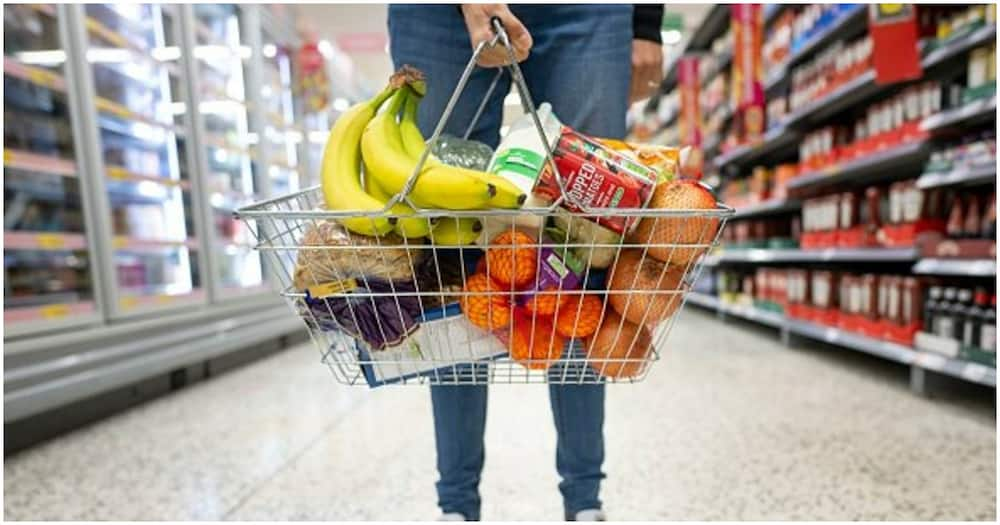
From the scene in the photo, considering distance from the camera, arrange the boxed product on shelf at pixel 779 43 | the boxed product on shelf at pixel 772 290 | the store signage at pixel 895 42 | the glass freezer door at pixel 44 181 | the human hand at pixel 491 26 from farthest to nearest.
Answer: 1. the boxed product on shelf at pixel 772 290
2. the boxed product on shelf at pixel 779 43
3. the store signage at pixel 895 42
4. the glass freezer door at pixel 44 181
5. the human hand at pixel 491 26

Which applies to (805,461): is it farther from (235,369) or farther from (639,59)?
(235,369)

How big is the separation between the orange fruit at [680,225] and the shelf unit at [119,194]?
1810mm

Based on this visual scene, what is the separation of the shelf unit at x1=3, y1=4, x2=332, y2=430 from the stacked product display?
1988 mm

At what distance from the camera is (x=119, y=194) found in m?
3.00

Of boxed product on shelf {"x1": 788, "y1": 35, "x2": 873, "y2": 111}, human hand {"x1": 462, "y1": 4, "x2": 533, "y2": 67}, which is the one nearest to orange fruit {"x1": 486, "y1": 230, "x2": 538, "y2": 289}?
human hand {"x1": 462, "y1": 4, "x2": 533, "y2": 67}

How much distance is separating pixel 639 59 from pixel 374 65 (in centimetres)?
863

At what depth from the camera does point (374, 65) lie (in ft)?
29.9

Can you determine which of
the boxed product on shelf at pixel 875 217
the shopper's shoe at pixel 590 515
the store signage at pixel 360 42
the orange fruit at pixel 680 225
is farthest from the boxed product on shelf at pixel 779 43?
the store signage at pixel 360 42

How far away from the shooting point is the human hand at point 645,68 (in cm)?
108

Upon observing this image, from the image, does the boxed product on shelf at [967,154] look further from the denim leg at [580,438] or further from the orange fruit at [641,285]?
the orange fruit at [641,285]

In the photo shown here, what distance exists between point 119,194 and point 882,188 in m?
3.38

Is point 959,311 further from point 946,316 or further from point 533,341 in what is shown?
point 533,341

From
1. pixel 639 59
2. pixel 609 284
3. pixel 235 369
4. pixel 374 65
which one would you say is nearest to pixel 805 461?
pixel 639 59

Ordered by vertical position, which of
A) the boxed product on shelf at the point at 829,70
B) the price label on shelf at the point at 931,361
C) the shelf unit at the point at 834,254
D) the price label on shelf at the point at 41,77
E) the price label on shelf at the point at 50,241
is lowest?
the price label on shelf at the point at 931,361
